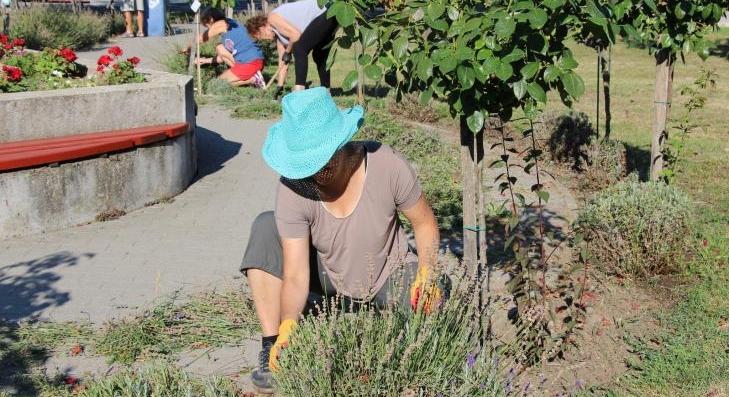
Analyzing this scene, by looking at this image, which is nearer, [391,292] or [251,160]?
[391,292]

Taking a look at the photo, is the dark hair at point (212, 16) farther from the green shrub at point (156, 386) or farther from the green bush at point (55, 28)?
the green shrub at point (156, 386)

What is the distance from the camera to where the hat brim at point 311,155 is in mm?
3578

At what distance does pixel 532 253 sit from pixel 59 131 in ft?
11.4

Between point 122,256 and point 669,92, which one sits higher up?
point 669,92

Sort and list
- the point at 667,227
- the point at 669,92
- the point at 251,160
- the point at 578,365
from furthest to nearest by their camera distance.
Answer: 1. the point at 251,160
2. the point at 669,92
3. the point at 667,227
4. the point at 578,365

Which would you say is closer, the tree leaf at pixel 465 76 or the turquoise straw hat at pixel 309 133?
the tree leaf at pixel 465 76

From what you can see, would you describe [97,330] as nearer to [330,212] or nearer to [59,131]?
[330,212]

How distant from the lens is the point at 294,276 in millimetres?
3842

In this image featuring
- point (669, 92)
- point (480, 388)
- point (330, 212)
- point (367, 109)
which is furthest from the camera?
point (367, 109)

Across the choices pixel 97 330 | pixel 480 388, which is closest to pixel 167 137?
pixel 97 330

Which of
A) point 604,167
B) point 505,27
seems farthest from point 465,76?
point 604,167

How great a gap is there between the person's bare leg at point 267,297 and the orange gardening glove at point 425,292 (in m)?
0.61

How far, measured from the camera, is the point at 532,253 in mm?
5566

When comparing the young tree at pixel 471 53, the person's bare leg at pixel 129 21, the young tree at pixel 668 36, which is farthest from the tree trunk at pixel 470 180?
the person's bare leg at pixel 129 21
